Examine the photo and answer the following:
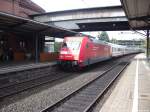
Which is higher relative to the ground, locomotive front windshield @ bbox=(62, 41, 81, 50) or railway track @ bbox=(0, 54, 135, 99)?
locomotive front windshield @ bbox=(62, 41, 81, 50)

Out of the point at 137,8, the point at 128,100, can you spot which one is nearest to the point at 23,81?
the point at 128,100

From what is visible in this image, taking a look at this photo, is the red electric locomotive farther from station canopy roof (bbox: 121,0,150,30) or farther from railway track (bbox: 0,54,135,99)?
station canopy roof (bbox: 121,0,150,30)

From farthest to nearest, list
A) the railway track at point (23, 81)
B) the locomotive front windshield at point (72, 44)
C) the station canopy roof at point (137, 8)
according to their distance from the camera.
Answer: the locomotive front windshield at point (72, 44), the station canopy roof at point (137, 8), the railway track at point (23, 81)

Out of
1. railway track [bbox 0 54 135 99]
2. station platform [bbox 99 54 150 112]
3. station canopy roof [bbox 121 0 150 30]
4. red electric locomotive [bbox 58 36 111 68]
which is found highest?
station canopy roof [bbox 121 0 150 30]

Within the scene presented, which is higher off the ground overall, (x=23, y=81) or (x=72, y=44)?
(x=72, y=44)

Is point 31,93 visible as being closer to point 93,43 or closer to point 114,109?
point 114,109

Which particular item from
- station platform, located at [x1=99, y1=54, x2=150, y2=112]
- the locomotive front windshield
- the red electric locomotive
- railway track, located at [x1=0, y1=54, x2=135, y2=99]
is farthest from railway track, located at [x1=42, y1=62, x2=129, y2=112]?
the locomotive front windshield

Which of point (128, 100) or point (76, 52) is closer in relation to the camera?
point (128, 100)

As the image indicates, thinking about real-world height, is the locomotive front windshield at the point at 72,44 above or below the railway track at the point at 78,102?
above

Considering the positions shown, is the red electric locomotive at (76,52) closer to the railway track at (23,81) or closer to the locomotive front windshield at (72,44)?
the locomotive front windshield at (72,44)

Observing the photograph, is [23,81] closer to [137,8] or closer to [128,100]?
[128,100]

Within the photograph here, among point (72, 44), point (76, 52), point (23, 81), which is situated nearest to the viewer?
point (23, 81)

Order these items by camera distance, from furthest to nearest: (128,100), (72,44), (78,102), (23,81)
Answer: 1. (72,44)
2. (23,81)
3. (128,100)
4. (78,102)

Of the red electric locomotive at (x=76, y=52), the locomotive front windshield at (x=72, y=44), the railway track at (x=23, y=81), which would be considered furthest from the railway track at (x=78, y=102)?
the locomotive front windshield at (x=72, y=44)
